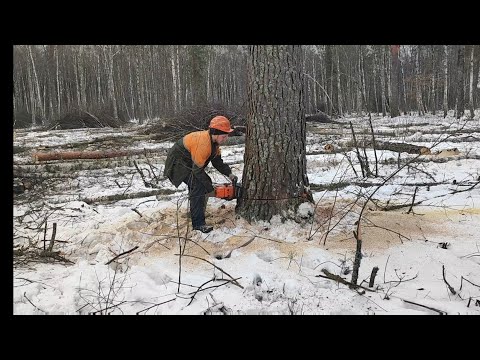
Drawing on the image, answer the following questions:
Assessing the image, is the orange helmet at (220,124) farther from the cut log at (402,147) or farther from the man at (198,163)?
the cut log at (402,147)

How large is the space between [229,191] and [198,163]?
1.64ft

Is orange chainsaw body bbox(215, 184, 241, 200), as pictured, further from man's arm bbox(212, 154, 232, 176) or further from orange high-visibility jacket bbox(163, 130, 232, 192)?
man's arm bbox(212, 154, 232, 176)

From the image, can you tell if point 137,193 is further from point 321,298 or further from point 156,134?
point 156,134

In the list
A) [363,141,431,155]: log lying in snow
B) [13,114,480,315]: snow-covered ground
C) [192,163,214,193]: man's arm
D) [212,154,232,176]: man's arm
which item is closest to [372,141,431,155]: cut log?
[363,141,431,155]: log lying in snow

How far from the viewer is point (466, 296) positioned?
2953 millimetres

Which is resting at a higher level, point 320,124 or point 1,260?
point 320,124

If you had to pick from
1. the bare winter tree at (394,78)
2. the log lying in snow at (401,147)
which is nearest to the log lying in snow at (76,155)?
the log lying in snow at (401,147)

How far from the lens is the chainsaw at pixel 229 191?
448cm

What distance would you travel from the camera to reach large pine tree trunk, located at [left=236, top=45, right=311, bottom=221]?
4137 mm

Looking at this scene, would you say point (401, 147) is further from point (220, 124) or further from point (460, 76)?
point (460, 76)
